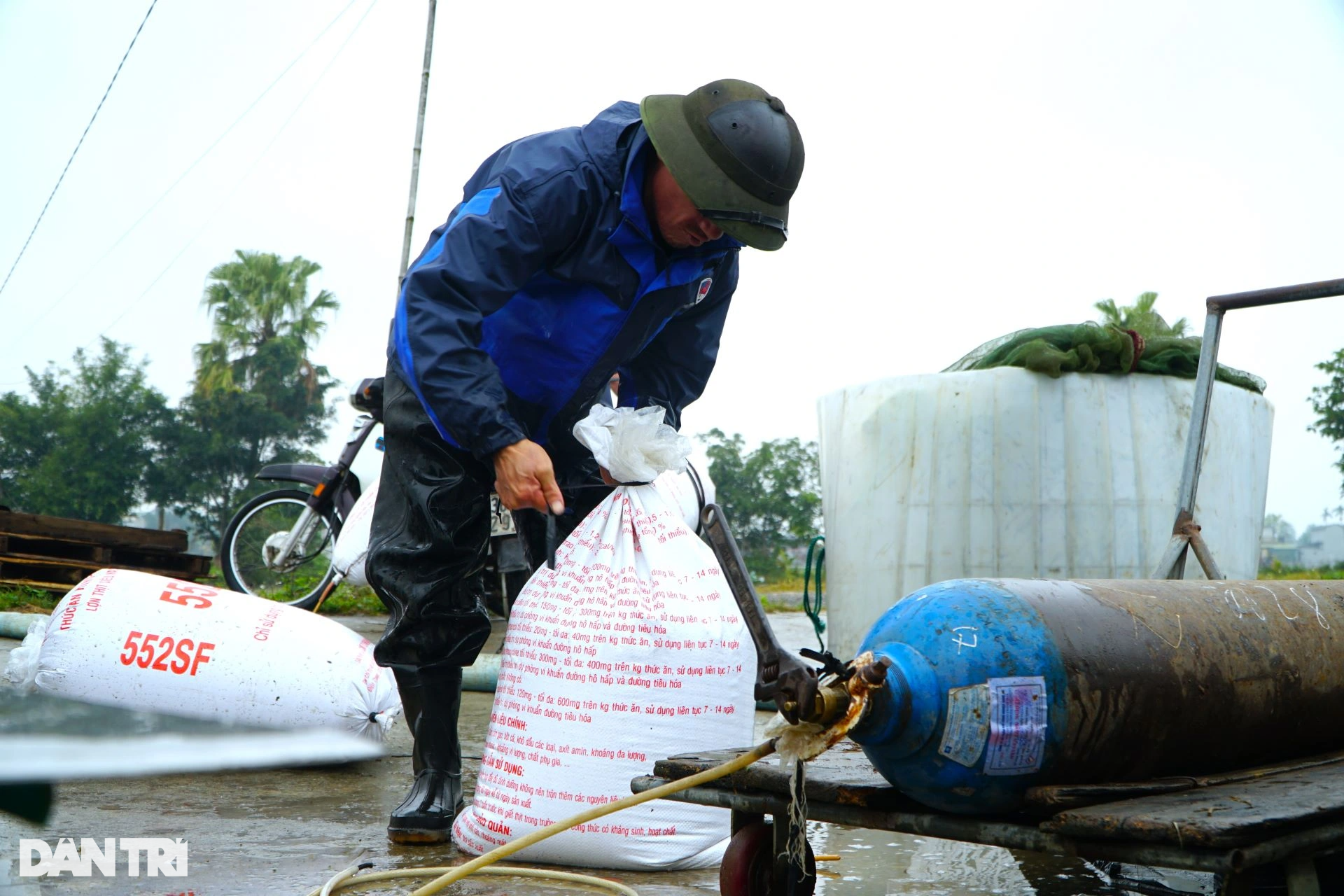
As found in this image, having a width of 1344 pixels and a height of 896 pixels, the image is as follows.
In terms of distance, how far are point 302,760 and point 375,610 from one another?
6666 mm

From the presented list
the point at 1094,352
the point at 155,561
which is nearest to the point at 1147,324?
the point at 1094,352

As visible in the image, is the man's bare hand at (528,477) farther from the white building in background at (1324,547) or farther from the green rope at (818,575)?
the white building in background at (1324,547)

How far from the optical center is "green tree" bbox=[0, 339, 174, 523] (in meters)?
1.67

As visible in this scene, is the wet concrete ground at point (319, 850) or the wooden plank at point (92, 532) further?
the wooden plank at point (92, 532)

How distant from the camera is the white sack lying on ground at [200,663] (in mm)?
2680

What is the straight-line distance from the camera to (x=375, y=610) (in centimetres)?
683

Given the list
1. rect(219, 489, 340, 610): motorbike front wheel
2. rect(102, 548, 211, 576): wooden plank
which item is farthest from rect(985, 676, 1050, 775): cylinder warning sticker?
rect(102, 548, 211, 576): wooden plank

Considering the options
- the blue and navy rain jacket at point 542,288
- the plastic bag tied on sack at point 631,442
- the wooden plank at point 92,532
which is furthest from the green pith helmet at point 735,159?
the wooden plank at point 92,532

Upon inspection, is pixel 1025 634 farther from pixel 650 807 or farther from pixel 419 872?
pixel 419 872

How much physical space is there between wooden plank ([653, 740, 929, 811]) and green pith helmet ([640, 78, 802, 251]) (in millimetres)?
902

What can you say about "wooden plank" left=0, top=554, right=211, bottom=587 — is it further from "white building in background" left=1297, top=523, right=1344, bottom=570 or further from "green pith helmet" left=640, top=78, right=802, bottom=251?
"white building in background" left=1297, top=523, right=1344, bottom=570

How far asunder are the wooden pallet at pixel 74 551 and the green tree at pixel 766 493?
1026cm

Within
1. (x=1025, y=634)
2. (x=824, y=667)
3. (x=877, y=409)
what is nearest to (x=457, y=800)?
(x=824, y=667)

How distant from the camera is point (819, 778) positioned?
61.3 inches
